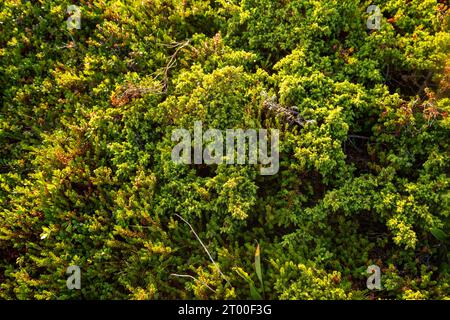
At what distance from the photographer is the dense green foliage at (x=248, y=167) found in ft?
13.2

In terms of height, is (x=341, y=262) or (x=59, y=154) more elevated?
(x=59, y=154)

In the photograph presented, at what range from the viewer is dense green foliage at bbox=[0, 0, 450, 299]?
4.04 metres

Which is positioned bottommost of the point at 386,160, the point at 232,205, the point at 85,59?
the point at 232,205

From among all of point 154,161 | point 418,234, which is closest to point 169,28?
point 154,161

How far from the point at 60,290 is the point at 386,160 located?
11.3 ft

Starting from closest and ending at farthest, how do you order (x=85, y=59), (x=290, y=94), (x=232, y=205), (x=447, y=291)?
(x=447, y=291), (x=232, y=205), (x=290, y=94), (x=85, y=59)

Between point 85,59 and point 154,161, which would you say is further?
point 85,59

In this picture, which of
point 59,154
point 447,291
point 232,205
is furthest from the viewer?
point 59,154

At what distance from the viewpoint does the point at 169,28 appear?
17.3 ft

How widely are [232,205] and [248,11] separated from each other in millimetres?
2312

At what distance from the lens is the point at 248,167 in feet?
14.0

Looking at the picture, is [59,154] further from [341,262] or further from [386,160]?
[386,160]
